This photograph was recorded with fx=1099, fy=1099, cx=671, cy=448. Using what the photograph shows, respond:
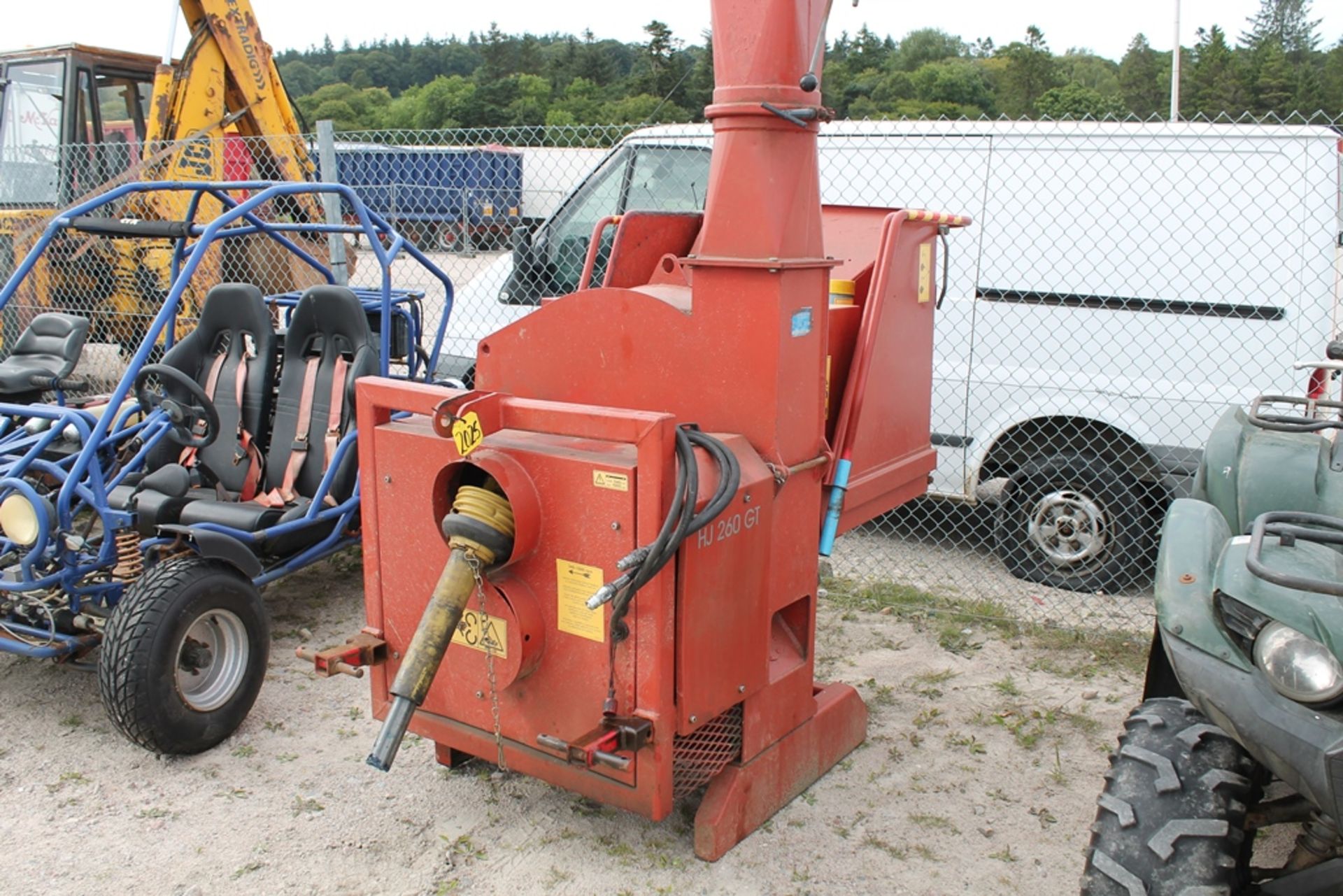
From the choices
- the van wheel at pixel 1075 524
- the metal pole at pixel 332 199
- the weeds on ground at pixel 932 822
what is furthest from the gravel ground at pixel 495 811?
the metal pole at pixel 332 199

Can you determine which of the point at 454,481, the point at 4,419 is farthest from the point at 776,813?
the point at 4,419

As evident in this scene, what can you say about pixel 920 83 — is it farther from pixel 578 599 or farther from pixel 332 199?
pixel 578 599

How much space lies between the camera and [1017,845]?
310 centimetres

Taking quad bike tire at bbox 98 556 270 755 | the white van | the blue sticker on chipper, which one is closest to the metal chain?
the blue sticker on chipper

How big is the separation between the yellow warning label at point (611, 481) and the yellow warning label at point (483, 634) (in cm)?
46

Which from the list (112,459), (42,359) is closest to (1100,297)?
(112,459)

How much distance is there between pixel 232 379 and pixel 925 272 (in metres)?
3.09

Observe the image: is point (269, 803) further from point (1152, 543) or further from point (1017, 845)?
point (1152, 543)

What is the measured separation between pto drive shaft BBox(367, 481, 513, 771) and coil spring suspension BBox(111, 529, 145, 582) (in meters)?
1.71

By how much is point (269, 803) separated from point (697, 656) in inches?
59.7

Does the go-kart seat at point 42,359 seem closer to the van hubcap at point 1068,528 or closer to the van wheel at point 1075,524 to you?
the van wheel at point 1075,524

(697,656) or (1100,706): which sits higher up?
(697,656)

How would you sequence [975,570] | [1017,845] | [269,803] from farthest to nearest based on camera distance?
[975,570] < [269,803] < [1017,845]

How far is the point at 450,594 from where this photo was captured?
2.59 meters
